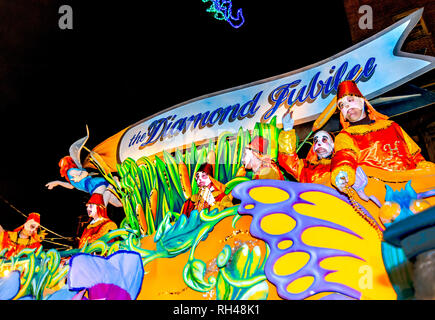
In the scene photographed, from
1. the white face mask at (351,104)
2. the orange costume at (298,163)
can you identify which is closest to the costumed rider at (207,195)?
the orange costume at (298,163)

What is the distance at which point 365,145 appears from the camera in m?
3.49

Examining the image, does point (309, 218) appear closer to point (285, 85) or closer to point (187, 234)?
point (187, 234)

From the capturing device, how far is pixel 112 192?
5.51 m

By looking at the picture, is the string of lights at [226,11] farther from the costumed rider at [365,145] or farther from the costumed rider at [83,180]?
the costumed rider at [83,180]

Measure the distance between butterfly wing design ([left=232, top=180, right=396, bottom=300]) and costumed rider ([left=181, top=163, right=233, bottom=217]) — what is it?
0.94 meters

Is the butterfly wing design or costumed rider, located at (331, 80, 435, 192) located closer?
the butterfly wing design

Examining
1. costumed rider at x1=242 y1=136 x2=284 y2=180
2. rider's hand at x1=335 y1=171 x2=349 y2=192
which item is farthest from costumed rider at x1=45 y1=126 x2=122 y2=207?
rider's hand at x1=335 y1=171 x2=349 y2=192

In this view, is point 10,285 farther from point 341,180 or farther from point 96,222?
point 341,180

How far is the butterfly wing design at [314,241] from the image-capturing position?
2.75 meters

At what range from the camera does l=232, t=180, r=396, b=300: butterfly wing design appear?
2.75 meters

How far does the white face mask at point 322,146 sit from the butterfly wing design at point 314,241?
0.78m

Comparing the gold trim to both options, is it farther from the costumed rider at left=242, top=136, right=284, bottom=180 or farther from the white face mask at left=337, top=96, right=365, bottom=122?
the costumed rider at left=242, top=136, right=284, bottom=180

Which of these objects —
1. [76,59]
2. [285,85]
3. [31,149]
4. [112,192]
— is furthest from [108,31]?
[285,85]

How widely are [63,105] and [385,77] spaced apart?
17.3 feet
